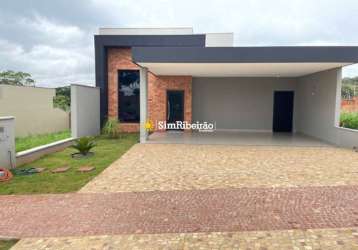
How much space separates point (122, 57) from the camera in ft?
52.4

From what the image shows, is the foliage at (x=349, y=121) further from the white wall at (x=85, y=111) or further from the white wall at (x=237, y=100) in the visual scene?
the white wall at (x=85, y=111)

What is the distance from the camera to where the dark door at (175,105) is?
15.4m

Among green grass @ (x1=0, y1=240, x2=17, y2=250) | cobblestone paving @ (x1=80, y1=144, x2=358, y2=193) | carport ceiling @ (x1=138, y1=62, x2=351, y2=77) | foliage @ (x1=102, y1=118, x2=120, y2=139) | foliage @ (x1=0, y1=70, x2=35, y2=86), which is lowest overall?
green grass @ (x1=0, y1=240, x2=17, y2=250)

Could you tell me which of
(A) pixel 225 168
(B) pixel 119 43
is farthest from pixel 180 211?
(B) pixel 119 43

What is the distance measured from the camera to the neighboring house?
512 inches

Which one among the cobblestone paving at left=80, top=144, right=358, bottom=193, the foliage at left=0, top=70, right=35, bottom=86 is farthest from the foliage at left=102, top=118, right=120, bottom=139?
the foliage at left=0, top=70, right=35, bottom=86

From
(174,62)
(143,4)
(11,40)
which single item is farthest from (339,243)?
(11,40)

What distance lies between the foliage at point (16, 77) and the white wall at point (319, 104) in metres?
29.6

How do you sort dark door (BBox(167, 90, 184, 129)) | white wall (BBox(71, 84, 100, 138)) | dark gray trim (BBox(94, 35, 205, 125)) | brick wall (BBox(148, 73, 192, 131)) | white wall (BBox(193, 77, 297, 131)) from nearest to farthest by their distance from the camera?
white wall (BBox(71, 84, 100, 138)) < dark gray trim (BBox(94, 35, 205, 125)) < brick wall (BBox(148, 73, 192, 131)) < dark door (BBox(167, 90, 184, 129)) < white wall (BBox(193, 77, 297, 131))

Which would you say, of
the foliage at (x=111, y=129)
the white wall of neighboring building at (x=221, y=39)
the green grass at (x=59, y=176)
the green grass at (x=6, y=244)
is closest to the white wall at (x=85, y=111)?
the foliage at (x=111, y=129)

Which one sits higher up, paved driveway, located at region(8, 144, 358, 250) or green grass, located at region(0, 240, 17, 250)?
paved driveway, located at region(8, 144, 358, 250)

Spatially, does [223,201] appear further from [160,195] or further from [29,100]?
[29,100]

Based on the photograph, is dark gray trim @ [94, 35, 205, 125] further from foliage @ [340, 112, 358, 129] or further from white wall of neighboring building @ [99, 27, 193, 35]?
foliage @ [340, 112, 358, 129]

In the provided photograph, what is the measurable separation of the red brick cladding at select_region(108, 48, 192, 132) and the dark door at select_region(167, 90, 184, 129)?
21cm
